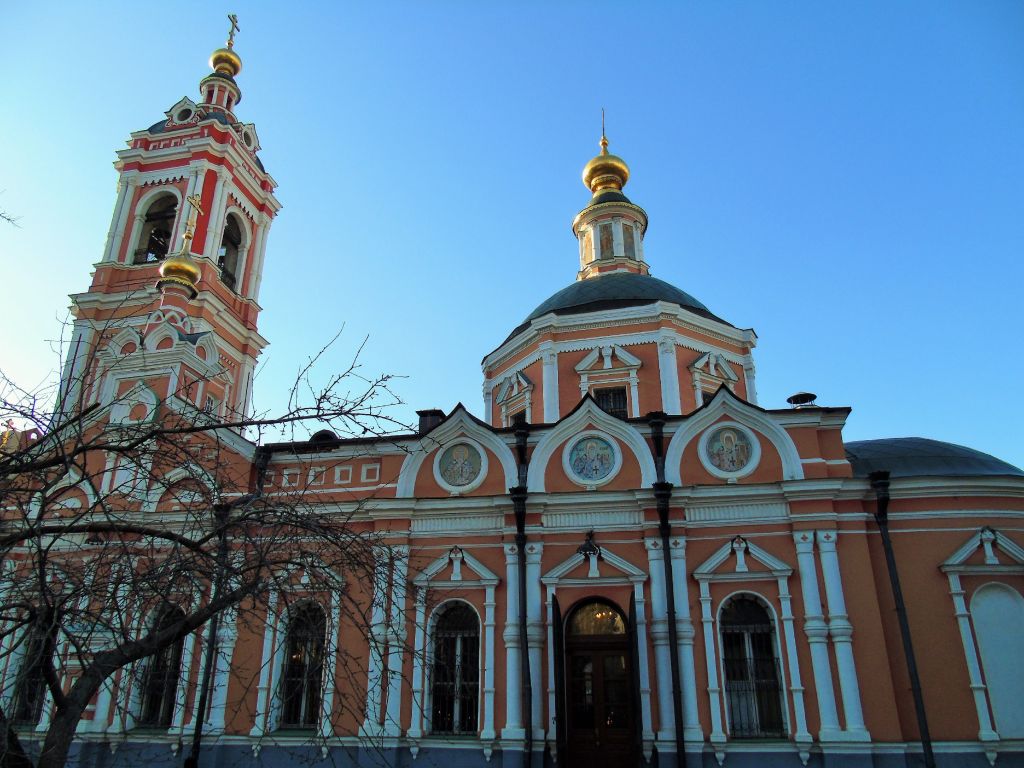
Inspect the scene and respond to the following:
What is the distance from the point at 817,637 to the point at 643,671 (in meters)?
2.64

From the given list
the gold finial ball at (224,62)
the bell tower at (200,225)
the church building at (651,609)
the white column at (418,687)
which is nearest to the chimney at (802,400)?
the church building at (651,609)

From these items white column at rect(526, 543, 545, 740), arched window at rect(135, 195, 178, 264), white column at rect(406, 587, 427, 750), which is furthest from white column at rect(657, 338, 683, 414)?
arched window at rect(135, 195, 178, 264)

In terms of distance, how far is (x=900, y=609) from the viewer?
38.9 ft

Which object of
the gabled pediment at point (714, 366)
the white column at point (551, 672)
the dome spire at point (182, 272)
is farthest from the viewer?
the dome spire at point (182, 272)

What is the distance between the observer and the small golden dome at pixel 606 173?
76.0 feet

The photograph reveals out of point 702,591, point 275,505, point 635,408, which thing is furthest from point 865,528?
point 275,505

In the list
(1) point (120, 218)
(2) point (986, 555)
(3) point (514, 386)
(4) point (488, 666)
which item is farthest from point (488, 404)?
(1) point (120, 218)

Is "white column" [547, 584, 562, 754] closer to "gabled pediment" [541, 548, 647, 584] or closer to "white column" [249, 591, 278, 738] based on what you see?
"gabled pediment" [541, 548, 647, 584]

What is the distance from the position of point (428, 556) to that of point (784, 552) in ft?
19.1

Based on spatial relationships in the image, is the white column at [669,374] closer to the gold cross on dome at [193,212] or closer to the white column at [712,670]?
the white column at [712,670]

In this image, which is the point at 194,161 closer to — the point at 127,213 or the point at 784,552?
the point at 127,213

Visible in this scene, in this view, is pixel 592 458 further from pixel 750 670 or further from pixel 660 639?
pixel 750 670

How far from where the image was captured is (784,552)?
12.4 m

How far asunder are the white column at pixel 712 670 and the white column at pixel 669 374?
458 centimetres
